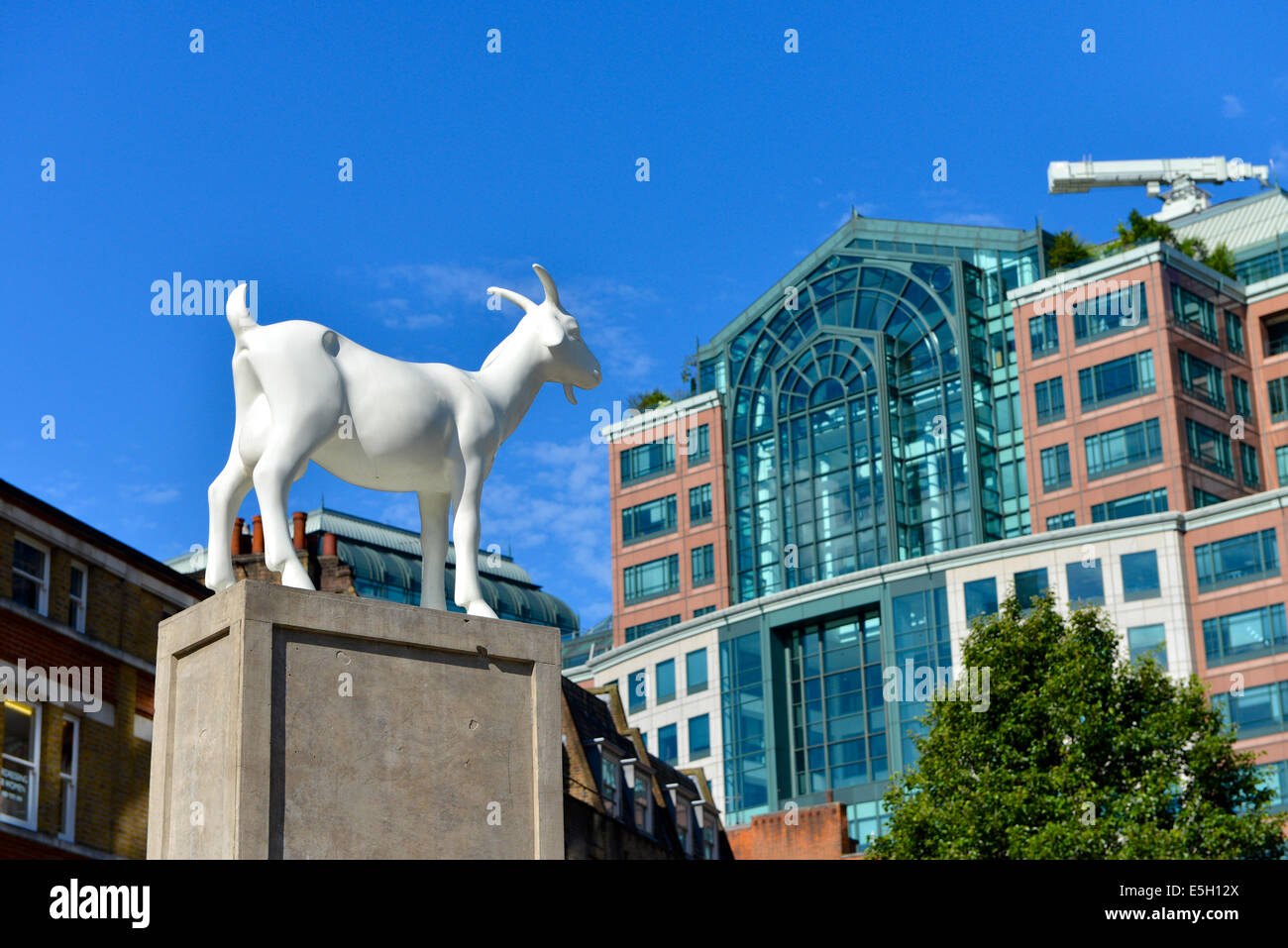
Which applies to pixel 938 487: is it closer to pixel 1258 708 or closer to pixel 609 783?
pixel 1258 708

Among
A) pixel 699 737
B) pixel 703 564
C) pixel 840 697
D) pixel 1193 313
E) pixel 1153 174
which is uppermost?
pixel 1153 174

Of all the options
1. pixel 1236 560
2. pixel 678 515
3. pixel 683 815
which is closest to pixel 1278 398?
pixel 1236 560

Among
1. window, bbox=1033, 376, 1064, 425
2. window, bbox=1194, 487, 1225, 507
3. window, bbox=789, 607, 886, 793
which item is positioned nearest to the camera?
window, bbox=1194, 487, 1225, 507

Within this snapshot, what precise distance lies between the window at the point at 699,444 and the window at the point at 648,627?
898 cm

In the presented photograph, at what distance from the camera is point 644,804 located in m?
57.1

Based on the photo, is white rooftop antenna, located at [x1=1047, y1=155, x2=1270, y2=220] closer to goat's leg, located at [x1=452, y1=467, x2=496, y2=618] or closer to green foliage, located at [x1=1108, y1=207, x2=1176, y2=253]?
green foliage, located at [x1=1108, y1=207, x2=1176, y2=253]

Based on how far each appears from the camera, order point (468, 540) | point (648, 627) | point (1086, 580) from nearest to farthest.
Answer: point (468, 540) → point (1086, 580) → point (648, 627)

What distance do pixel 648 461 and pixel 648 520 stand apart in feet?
12.0

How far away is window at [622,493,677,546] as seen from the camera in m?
101

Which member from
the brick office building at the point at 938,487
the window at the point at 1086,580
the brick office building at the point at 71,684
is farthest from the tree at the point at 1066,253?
the brick office building at the point at 71,684

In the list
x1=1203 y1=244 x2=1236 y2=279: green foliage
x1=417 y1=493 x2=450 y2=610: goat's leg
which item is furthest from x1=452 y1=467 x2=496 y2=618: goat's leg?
x1=1203 y1=244 x2=1236 y2=279: green foliage

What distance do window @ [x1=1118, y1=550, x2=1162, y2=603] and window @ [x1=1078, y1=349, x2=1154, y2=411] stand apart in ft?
30.4
